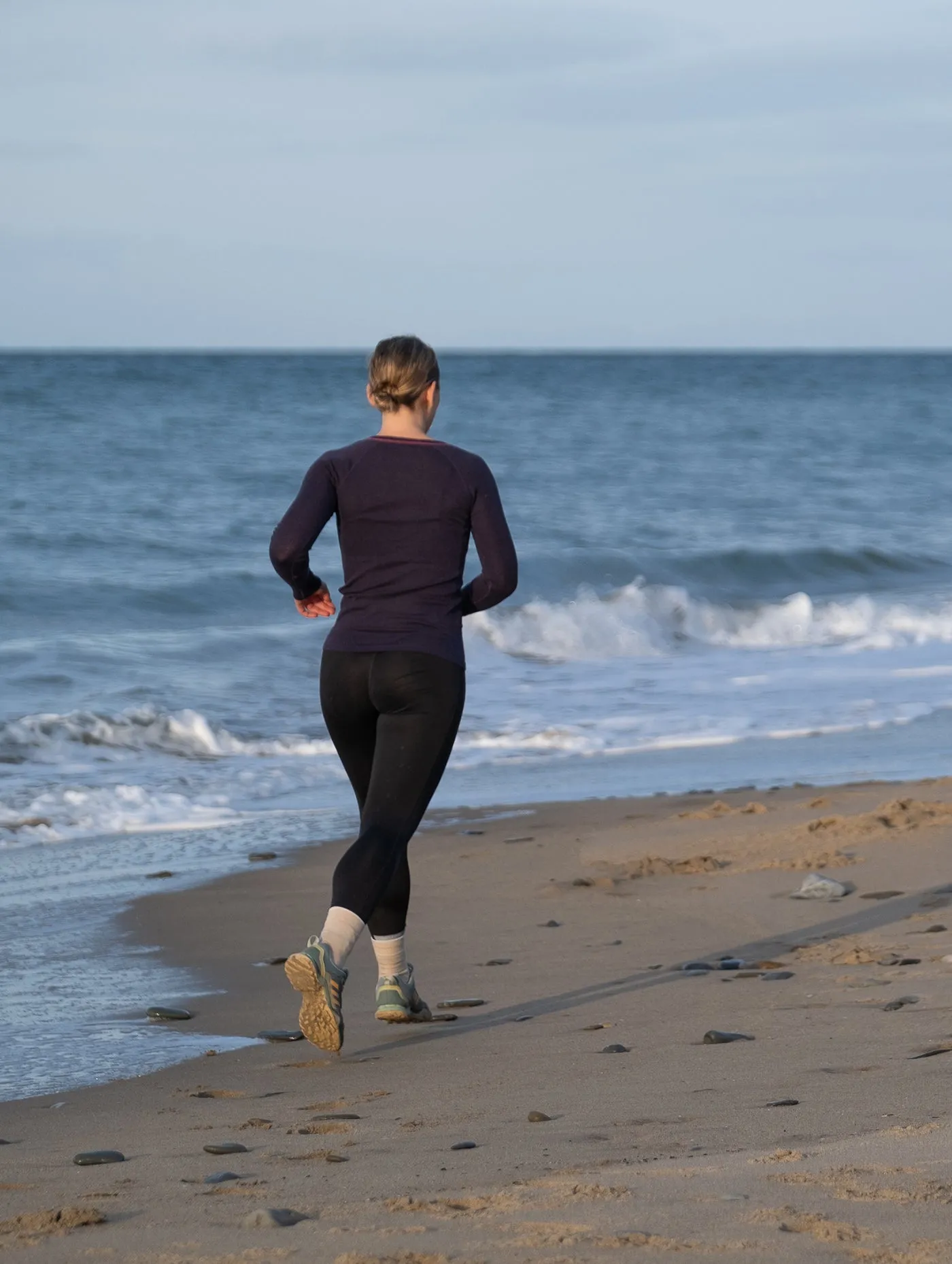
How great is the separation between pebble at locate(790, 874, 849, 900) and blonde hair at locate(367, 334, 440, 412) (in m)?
2.69

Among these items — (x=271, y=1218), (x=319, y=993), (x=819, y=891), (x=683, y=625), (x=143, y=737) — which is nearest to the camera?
(x=271, y=1218)

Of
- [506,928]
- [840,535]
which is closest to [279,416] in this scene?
[840,535]

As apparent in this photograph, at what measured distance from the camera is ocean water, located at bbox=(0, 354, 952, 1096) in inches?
276

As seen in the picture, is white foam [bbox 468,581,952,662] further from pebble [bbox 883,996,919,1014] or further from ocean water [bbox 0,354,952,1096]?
pebble [bbox 883,996,919,1014]

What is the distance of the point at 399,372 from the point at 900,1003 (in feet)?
6.87

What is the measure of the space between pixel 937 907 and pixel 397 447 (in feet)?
8.77

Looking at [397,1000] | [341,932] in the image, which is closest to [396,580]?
[341,932]

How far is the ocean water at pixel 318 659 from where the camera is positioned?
7000 mm

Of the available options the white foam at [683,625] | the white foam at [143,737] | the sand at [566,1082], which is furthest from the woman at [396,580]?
the white foam at [683,625]

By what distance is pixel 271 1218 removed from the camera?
8.30 ft

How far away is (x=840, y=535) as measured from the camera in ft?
75.3

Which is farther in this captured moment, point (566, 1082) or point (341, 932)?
point (341, 932)

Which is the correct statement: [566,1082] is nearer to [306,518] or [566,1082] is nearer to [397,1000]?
[397,1000]

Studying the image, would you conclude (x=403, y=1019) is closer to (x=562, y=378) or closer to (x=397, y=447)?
(x=397, y=447)
